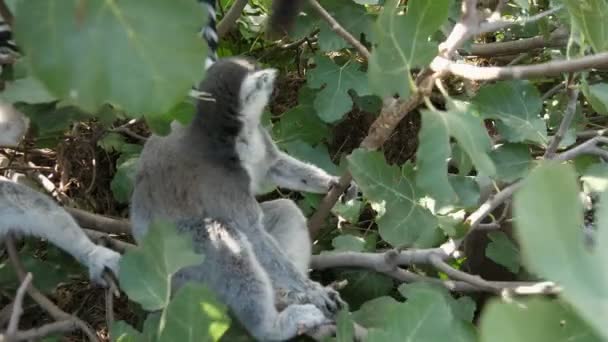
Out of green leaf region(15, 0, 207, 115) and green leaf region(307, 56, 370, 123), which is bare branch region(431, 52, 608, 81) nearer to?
green leaf region(15, 0, 207, 115)

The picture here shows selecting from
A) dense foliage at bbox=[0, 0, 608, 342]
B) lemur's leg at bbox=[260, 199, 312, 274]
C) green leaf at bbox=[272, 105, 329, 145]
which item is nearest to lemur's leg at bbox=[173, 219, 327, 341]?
dense foliage at bbox=[0, 0, 608, 342]

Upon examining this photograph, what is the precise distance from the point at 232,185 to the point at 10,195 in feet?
2.79

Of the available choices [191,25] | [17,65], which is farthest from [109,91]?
[17,65]

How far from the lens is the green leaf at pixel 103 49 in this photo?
0.78m

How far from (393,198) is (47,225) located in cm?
125

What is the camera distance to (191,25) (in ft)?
2.76

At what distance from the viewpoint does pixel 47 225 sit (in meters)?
2.47

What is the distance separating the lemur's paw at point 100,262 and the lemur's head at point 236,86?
0.59 metres

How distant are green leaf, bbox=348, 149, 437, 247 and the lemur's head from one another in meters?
0.46

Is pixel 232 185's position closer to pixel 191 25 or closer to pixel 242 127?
pixel 242 127

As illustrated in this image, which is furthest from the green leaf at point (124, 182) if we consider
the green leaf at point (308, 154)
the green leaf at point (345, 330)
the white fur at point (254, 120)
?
the green leaf at point (345, 330)

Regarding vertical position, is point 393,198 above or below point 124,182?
above

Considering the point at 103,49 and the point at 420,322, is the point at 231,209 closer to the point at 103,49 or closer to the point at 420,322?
the point at 420,322

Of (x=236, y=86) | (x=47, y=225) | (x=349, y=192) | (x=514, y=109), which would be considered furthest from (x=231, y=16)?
(x=514, y=109)
